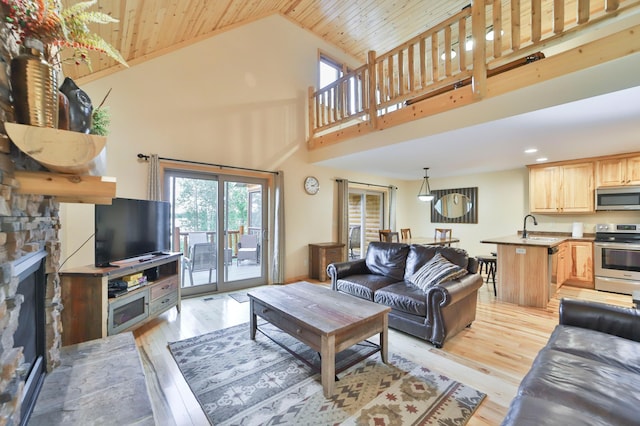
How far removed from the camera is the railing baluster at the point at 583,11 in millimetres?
2357

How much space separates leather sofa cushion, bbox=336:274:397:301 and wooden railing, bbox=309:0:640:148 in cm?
218

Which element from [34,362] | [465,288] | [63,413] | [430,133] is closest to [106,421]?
[63,413]

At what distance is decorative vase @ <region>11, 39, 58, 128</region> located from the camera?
108 centimetres

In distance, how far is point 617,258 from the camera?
4.34 m

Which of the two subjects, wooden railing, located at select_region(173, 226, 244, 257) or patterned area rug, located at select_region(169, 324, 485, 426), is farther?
wooden railing, located at select_region(173, 226, 244, 257)

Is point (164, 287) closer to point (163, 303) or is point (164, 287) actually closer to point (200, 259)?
point (163, 303)

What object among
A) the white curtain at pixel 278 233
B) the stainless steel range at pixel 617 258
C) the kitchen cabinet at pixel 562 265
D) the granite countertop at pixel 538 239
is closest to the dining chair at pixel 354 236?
the white curtain at pixel 278 233

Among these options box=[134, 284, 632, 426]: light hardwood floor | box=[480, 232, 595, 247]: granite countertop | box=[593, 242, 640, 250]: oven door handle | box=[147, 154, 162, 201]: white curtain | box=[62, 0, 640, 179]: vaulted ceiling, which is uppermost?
box=[62, 0, 640, 179]: vaulted ceiling

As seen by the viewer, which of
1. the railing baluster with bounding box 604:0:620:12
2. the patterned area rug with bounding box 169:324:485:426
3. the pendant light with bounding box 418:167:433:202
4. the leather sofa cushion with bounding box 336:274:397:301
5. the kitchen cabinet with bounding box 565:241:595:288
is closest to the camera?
the patterned area rug with bounding box 169:324:485:426

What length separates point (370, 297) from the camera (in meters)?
3.22

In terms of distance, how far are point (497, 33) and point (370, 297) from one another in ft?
10.2

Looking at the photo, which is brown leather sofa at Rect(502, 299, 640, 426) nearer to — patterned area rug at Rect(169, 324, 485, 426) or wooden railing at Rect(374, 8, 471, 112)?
patterned area rug at Rect(169, 324, 485, 426)

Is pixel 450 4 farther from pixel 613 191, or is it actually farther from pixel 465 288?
pixel 465 288

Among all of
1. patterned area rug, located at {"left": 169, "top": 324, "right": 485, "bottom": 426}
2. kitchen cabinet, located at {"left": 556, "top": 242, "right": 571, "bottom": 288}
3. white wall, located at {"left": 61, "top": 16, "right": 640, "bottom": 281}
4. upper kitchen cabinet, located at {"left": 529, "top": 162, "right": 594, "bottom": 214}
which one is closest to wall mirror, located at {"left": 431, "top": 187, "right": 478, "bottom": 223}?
white wall, located at {"left": 61, "top": 16, "right": 640, "bottom": 281}
